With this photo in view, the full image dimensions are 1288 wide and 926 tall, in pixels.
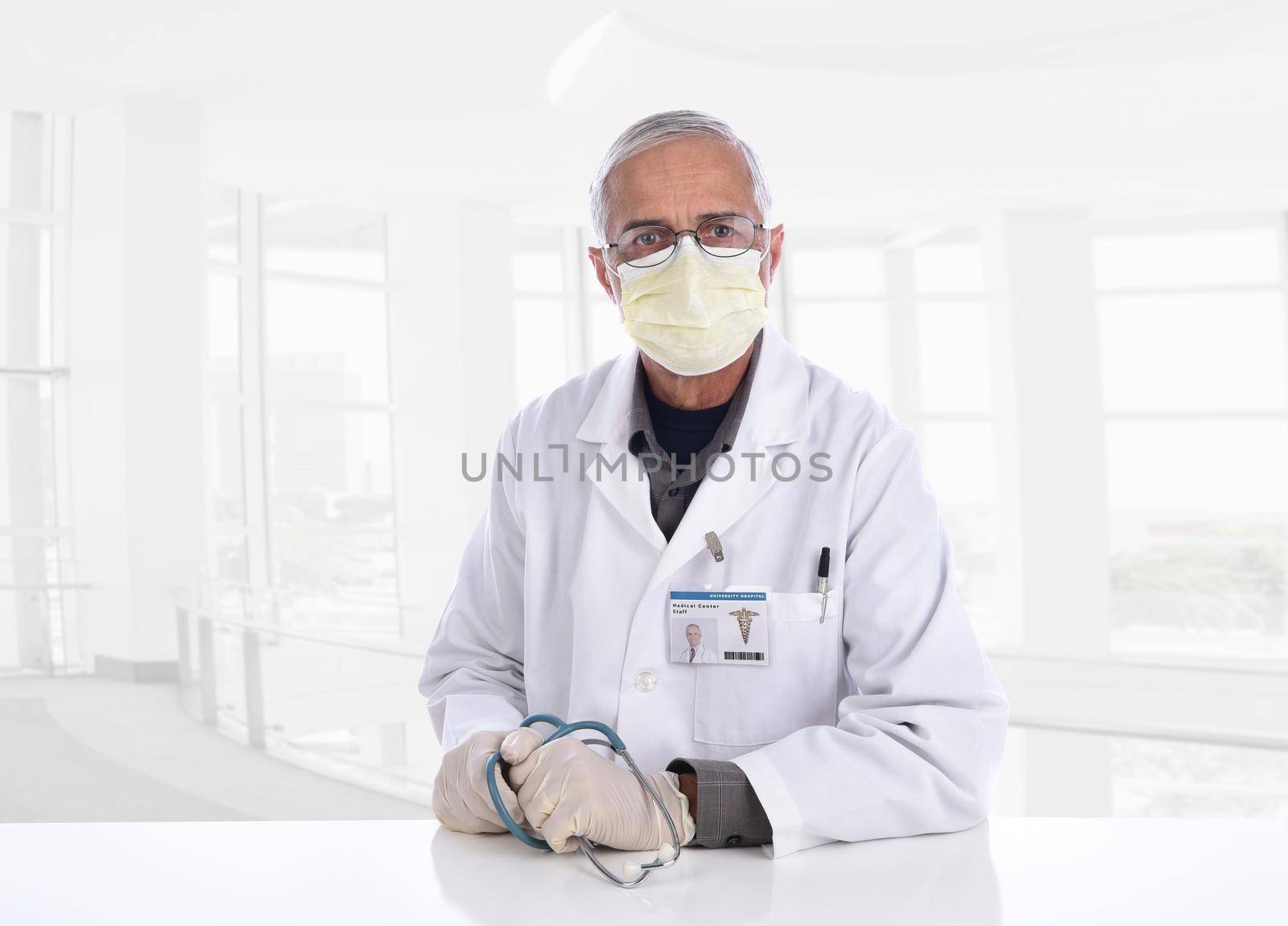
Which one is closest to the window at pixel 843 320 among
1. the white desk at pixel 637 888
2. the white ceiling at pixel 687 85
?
the white ceiling at pixel 687 85

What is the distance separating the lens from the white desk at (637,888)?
0.86 metres

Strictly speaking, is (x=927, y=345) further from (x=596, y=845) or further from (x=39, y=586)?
(x=596, y=845)

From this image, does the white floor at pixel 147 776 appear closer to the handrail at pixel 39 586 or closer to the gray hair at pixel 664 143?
the handrail at pixel 39 586

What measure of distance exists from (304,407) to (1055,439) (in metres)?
6.52

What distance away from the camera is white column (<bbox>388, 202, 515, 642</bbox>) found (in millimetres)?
8719

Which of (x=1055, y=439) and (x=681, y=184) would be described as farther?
(x=1055, y=439)

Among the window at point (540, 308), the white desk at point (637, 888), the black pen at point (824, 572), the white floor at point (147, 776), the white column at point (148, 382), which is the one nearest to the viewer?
the white desk at point (637, 888)

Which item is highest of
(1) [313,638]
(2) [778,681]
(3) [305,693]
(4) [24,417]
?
(4) [24,417]

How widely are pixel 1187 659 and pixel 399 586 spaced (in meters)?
7.15

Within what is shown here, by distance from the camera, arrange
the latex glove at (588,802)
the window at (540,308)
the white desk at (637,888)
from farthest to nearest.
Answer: the window at (540,308) < the latex glove at (588,802) < the white desk at (637,888)

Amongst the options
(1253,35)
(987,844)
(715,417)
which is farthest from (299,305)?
(987,844)

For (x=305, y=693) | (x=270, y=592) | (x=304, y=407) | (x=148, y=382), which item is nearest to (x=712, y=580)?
(x=305, y=693)

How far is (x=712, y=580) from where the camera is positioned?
4.37 ft

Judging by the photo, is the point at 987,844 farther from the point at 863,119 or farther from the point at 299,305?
the point at 299,305
